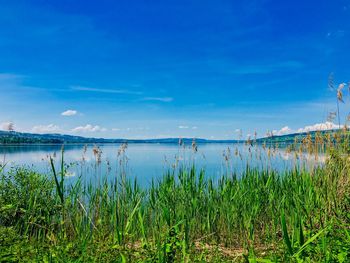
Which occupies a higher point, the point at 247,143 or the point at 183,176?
the point at 247,143

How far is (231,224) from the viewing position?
5.22 meters

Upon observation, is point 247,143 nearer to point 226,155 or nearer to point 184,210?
point 226,155

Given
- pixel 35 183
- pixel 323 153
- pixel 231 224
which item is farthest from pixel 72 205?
pixel 323 153

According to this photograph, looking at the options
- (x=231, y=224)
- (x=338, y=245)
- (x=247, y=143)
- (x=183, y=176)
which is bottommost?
(x=231, y=224)

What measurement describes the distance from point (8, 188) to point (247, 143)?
16.6 ft

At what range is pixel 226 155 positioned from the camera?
7.26m

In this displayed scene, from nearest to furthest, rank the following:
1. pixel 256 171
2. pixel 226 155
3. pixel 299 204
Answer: pixel 299 204 < pixel 256 171 < pixel 226 155

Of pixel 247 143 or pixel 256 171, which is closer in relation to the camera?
pixel 256 171

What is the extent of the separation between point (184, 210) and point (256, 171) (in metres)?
2.22

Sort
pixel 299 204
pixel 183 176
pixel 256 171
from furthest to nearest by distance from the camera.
Answer: pixel 256 171
pixel 183 176
pixel 299 204

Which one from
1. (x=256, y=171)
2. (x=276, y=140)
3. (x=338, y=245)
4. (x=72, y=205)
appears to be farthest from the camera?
(x=276, y=140)

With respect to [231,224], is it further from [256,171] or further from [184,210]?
[256,171]

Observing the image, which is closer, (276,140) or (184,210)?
(184,210)

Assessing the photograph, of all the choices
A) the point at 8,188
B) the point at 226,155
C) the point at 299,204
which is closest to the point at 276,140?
the point at 226,155
